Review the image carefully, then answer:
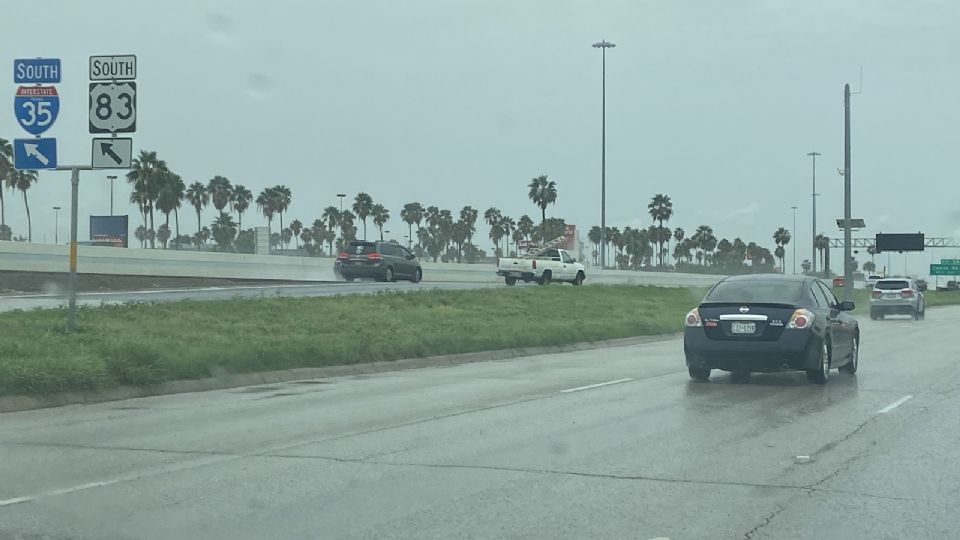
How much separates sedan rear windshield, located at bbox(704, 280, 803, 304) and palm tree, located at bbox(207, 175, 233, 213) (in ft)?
361

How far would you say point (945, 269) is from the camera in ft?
392

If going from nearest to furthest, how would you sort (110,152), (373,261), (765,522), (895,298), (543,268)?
(765,522), (110,152), (373,261), (895,298), (543,268)

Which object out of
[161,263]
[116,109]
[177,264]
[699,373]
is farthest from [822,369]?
[177,264]

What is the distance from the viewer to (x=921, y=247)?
82375mm

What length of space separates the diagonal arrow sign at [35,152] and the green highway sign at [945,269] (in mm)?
116274

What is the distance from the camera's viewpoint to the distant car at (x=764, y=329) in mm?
15148

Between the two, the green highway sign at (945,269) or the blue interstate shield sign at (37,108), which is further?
the green highway sign at (945,269)

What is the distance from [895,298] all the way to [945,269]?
8366 cm

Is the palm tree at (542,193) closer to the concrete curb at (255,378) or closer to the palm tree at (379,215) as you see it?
the palm tree at (379,215)

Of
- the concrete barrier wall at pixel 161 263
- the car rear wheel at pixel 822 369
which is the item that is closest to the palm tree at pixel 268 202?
the concrete barrier wall at pixel 161 263

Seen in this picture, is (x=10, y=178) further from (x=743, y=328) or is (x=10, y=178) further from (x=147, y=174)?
(x=743, y=328)

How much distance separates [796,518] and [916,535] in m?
0.76

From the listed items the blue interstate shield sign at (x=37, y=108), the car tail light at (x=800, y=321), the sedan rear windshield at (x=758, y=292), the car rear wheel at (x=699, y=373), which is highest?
the blue interstate shield sign at (x=37, y=108)

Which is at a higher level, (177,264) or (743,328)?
(177,264)
